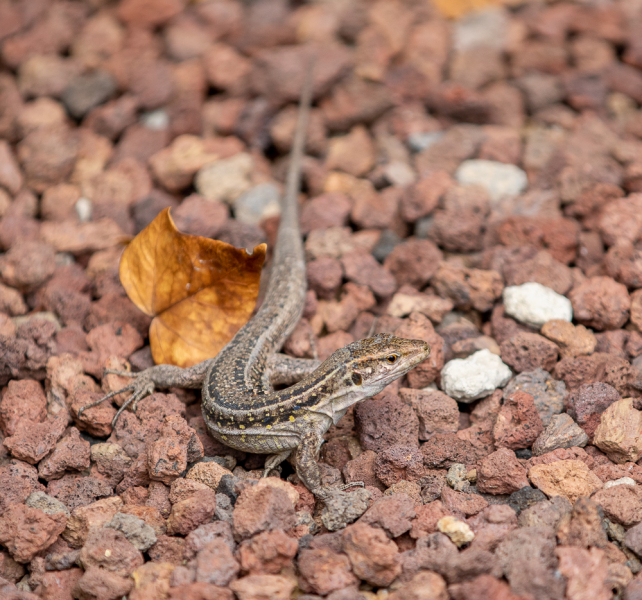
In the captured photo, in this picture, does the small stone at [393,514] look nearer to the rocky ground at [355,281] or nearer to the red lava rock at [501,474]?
the rocky ground at [355,281]

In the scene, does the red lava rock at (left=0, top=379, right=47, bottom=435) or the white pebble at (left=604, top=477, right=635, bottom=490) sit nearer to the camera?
the white pebble at (left=604, top=477, right=635, bottom=490)

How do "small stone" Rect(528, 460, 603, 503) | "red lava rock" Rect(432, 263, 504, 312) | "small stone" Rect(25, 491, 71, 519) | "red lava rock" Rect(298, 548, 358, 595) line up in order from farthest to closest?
"red lava rock" Rect(432, 263, 504, 312)
"small stone" Rect(25, 491, 71, 519)
"small stone" Rect(528, 460, 603, 503)
"red lava rock" Rect(298, 548, 358, 595)

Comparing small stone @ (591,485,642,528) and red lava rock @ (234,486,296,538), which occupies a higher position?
red lava rock @ (234,486,296,538)

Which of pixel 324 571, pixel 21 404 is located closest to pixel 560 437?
pixel 324 571

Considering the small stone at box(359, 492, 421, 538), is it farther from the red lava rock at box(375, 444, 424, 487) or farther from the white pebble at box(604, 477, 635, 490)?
the white pebble at box(604, 477, 635, 490)

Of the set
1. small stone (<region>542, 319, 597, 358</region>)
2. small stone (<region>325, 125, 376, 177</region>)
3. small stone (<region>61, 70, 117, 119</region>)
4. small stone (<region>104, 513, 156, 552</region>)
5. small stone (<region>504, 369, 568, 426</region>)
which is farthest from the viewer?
small stone (<region>61, 70, 117, 119</region>)

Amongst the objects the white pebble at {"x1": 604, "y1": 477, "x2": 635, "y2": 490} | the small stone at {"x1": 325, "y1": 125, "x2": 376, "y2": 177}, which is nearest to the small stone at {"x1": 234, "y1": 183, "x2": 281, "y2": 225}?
the small stone at {"x1": 325, "y1": 125, "x2": 376, "y2": 177}

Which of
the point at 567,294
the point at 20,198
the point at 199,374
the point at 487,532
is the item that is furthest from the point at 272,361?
the point at 20,198

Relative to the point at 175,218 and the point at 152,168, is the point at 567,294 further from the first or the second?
the point at 152,168
